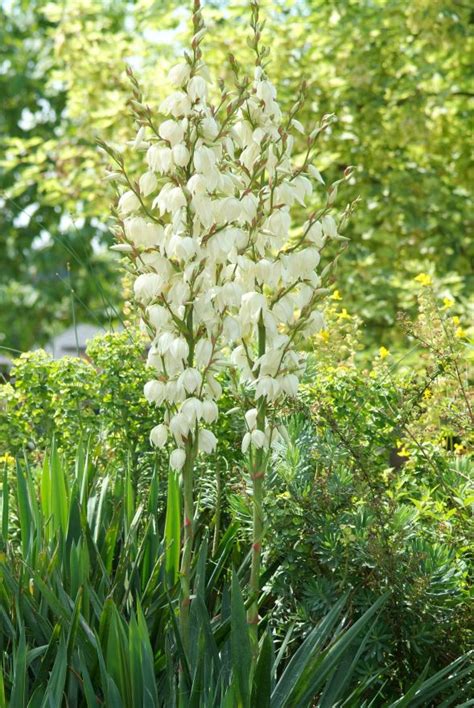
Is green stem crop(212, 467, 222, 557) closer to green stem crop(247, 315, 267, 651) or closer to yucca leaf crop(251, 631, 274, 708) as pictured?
green stem crop(247, 315, 267, 651)

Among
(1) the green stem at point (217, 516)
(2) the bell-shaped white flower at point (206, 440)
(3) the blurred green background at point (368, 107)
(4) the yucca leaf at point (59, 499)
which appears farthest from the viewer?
(3) the blurred green background at point (368, 107)

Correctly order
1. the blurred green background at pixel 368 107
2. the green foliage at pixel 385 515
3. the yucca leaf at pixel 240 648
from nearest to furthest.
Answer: the yucca leaf at pixel 240 648, the green foliage at pixel 385 515, the blurred green background at pixel 368 107

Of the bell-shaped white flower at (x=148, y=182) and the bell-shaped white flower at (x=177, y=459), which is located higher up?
the bell-shaped white flower at (x=148, y=182)

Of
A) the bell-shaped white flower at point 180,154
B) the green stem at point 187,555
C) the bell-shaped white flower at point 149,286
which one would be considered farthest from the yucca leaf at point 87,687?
the bell-shaped white flower at point 180,154

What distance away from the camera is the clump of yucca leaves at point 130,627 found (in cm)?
235

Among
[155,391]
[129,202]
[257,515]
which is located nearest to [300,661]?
[257,515]

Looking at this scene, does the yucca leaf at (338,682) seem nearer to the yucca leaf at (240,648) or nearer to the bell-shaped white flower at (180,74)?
the yucca leaf at (240,648)

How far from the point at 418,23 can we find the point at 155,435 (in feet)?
21.9

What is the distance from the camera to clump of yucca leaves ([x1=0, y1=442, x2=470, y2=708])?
235cm

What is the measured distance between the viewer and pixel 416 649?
2.89 m

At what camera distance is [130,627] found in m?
2.40

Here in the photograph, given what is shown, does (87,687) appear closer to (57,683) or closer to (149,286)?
(57,683)

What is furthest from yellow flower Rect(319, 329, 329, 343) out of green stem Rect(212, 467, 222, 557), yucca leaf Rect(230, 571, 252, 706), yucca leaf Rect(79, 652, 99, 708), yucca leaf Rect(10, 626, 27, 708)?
yucca leaf Rect(10, 626, 27, 708)

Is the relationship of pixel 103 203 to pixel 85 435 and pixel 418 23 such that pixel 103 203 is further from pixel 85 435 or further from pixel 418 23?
pixel 85 435
